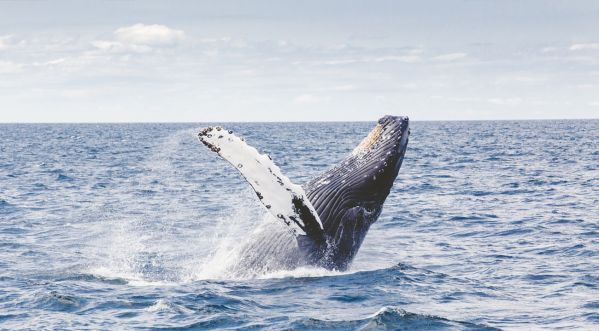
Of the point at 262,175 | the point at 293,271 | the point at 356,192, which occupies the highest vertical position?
the point at 262,175

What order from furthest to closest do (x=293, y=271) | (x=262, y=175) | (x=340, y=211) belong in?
(x=293, y=271) → (x=340, y=211) → (x=262, y=175)

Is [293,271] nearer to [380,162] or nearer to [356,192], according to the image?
[356,192]

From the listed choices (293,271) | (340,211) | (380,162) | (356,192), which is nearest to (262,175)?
(340,211)

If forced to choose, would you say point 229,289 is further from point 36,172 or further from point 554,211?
point 36,172

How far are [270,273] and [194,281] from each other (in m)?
1.43

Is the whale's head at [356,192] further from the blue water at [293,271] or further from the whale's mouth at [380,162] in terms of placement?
the blue water at [293,271]

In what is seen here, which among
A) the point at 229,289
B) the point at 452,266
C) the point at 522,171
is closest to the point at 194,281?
the point at 229,289

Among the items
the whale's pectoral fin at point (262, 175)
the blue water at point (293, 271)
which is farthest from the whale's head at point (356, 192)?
the whale's pectoral fin at point (262, 175)

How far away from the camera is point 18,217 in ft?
62.0

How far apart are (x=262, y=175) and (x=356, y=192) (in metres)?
1.87

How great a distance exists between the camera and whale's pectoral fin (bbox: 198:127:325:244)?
26.7 feet

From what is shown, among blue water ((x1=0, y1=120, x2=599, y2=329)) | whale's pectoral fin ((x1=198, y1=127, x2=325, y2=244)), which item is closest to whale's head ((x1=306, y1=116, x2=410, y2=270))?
blue water ((x1=0, y1=120, x2=599, y2=329))

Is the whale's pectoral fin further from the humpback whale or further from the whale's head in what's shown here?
the whale's head

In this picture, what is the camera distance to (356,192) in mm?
9781
